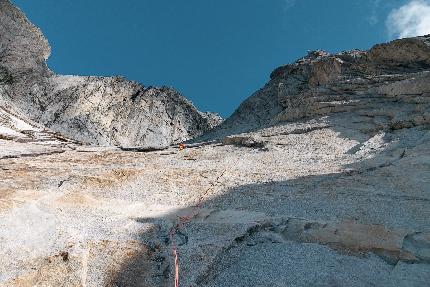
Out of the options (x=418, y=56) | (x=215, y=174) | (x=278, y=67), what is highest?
(x=278, y=67)

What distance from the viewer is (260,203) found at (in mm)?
11773

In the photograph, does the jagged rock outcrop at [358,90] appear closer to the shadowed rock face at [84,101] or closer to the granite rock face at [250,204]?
the granite rock face at [250,204]

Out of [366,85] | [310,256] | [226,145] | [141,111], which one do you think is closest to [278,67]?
[141,111]

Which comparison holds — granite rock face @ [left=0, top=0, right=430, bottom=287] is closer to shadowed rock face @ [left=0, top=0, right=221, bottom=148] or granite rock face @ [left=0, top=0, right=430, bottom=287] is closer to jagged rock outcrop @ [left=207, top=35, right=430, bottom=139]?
jagged rock outcrop @ [left=207, top=35, right=430, bottom=139]

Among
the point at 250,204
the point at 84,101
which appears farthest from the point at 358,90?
the point at 84,101

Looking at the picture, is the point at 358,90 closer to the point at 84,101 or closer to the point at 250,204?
the point at 250,204

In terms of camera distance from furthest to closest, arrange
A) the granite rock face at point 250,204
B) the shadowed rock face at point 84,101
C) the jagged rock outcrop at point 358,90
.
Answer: the shadowed rock face at point 84,101
the jagged rock outcrop at point 358,90
the granite rock face at point 250,204

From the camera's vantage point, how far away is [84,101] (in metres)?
42.2

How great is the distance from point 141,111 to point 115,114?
2.60 m

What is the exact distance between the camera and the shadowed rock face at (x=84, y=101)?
4072 cm

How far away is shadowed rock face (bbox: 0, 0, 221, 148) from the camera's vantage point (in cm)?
4072

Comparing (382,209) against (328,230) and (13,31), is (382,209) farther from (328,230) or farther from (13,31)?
(13,31)

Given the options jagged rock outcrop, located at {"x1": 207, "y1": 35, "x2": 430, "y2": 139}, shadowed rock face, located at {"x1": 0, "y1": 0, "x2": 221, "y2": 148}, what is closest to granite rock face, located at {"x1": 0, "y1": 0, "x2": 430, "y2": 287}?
jagged rock outcrop, located at {"x1": 207, "y1": 35, "x2": 430, "y2": 139}

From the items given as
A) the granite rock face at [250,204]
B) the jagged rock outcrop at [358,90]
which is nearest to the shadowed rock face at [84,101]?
the jagged rock outcrop at [358,90]
